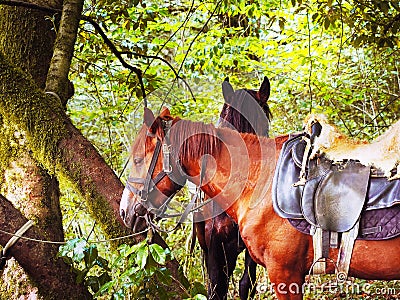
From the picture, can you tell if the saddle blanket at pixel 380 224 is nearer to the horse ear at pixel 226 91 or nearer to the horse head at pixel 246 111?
the horse head at pixel 246 111

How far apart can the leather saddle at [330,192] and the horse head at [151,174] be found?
58 centimetres

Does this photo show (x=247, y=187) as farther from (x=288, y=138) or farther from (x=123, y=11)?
(x=123, y=11)

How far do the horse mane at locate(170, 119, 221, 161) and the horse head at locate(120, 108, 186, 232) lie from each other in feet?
0.13

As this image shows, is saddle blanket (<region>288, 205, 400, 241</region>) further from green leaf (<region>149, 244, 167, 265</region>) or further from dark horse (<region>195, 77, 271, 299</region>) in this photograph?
dark horse (<region>195, 77, 271, 299</region>)

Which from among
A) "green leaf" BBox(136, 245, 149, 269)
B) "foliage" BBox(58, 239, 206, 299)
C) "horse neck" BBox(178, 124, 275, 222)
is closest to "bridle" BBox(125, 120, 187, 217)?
"horse neck" BBox(178, 124, 275, 222)

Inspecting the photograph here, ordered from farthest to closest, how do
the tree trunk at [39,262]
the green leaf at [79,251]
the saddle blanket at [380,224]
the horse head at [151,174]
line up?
the tree trunk at [39,262] → the horse head at [151,174] → the green leaf at [79,251] → the saddle blanket at [380,224]

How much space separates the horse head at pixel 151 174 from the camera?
280cm

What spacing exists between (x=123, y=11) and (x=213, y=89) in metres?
3.70

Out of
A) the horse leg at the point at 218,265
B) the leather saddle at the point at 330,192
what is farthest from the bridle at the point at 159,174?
the horse leg at the point at 218,265

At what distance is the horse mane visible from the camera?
280 cm

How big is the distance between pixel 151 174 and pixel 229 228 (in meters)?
1.13

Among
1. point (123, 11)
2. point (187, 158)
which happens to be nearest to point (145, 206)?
point (187, 158)

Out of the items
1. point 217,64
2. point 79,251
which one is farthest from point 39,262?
point 217,64

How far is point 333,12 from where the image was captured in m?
5.06
